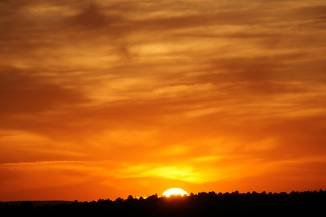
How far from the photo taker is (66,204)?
61719 mm

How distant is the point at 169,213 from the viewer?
5847cm

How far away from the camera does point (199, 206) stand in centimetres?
5878

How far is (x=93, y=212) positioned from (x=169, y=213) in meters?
4.26

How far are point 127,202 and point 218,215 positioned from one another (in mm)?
5687

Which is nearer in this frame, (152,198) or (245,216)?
(245,216)

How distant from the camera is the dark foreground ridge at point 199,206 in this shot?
189 ft

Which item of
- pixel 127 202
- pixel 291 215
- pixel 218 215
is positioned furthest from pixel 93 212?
pixel 291 215

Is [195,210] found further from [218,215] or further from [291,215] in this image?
[291,215]

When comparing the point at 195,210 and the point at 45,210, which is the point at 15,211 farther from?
the point at 195,210

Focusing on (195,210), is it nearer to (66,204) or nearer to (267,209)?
(267,209)

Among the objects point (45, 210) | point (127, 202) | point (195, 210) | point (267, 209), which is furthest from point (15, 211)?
point (267, 209)

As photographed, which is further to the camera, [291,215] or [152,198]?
[152,198]

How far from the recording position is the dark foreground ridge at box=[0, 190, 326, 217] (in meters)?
57.6

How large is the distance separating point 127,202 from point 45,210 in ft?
14.7
